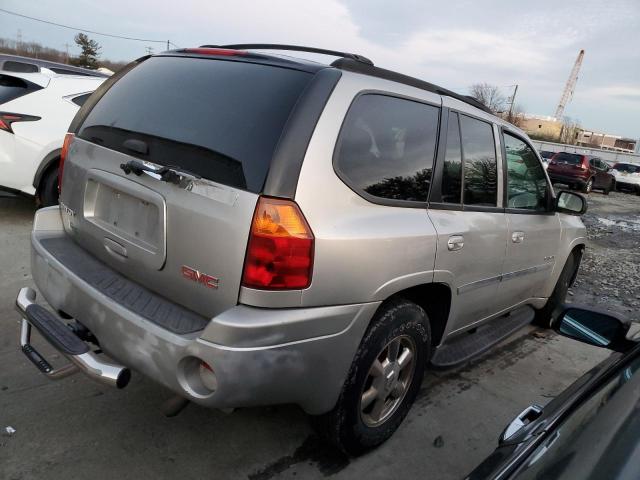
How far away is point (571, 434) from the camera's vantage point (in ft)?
3.99

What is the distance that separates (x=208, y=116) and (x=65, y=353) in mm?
1185

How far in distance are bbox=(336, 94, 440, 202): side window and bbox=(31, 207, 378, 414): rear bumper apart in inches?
23.4

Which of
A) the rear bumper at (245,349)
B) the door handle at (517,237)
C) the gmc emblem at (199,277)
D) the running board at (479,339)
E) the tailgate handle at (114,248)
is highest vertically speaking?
the door handle at (517,237)

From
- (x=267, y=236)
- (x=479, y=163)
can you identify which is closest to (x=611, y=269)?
(x=479, y=163)

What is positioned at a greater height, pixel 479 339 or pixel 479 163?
pixel 479 163

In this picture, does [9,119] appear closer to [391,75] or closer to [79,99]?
[79,99]

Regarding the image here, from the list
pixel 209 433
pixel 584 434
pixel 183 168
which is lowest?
pixel 209 433

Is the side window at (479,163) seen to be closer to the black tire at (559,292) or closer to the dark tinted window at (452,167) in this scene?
the dark tinted window at (452,167)

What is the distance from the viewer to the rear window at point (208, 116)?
1.99m

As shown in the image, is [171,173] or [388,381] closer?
[171,173]

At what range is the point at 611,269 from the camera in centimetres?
747

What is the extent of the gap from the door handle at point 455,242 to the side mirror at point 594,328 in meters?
0.79

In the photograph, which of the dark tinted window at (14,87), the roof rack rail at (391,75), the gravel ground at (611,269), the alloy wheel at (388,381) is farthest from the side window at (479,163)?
the dark tinted window at (14,87)

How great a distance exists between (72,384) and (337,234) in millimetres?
1981
